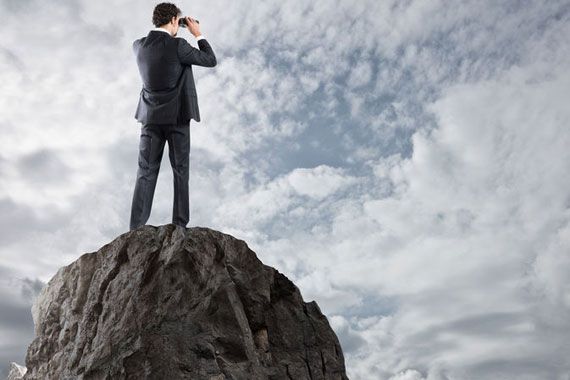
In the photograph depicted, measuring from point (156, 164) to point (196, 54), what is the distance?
7.02 ft

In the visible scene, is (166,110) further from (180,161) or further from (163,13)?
(163,13)

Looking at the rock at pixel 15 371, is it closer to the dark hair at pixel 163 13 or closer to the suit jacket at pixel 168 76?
the suit jacket at pixel 168 76

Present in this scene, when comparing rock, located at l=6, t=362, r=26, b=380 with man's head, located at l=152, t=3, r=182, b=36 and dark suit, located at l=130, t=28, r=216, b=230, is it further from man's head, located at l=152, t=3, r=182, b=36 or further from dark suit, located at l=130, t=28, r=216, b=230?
man's head, located at l=152, t=3, r=182, b=36

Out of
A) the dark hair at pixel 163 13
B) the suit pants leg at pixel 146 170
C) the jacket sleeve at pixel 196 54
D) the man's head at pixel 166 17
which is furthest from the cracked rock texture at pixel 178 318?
the dark hair at pixel 163 13

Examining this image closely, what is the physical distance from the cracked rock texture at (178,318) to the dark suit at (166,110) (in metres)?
1.28

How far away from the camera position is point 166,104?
487 inches

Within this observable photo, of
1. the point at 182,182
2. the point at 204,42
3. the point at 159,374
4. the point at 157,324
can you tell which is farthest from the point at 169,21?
the point at 159,374

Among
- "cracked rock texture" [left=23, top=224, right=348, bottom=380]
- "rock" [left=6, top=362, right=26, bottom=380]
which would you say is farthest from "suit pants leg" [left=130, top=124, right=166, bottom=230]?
"rock" [left=6, top=362, right=26, bottom=380]

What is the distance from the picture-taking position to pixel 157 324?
10320 mm

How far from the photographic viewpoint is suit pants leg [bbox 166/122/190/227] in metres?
12.3

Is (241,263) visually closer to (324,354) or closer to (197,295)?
(197,295)

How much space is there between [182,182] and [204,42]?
263cm

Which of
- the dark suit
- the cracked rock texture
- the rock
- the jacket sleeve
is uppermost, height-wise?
the jacket sleeve

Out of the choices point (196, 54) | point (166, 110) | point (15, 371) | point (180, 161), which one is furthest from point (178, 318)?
point (15, 371)
